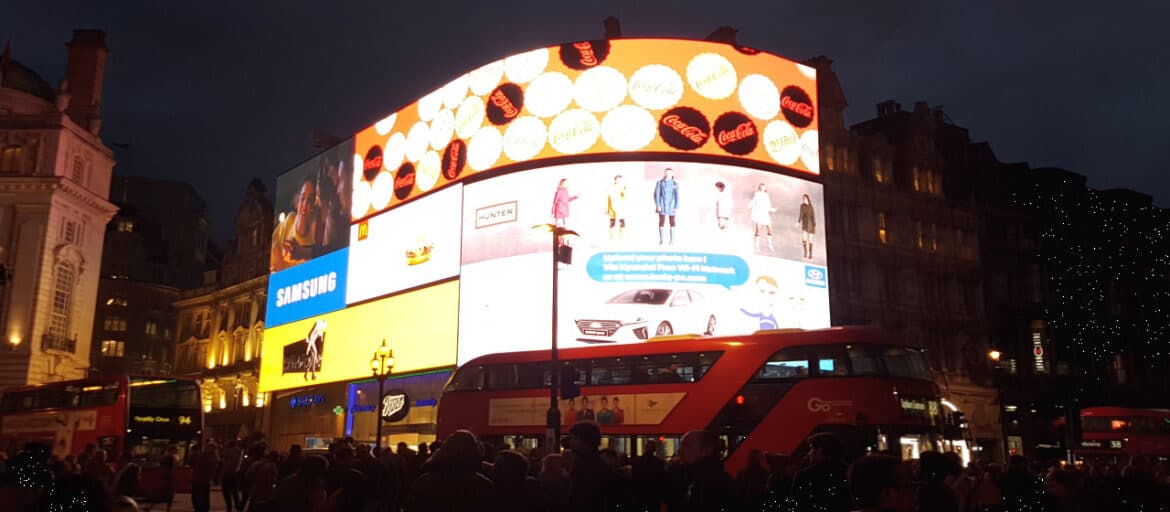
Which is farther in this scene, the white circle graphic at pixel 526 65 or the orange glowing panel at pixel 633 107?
the white circle graphic at pixel 526 65

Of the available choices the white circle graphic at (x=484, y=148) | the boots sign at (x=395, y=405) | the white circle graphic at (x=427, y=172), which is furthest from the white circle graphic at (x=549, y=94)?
the boots sign at (x=395, y=405)

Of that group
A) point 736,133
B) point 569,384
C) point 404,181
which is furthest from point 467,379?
point 404,181

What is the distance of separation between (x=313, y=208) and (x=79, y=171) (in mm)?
17835

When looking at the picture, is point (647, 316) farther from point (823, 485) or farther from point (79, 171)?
point (79, 171)

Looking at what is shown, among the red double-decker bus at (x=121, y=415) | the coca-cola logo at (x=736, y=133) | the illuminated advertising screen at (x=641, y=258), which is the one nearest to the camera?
the red double-decker bus at (x=121, y=415)

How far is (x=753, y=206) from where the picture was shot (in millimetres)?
36344

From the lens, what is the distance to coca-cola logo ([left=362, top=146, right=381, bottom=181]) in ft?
147

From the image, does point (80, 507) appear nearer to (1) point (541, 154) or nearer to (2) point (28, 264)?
(1) point (541, 154)

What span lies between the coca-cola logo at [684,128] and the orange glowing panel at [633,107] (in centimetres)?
4

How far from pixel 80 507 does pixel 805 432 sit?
634 inches

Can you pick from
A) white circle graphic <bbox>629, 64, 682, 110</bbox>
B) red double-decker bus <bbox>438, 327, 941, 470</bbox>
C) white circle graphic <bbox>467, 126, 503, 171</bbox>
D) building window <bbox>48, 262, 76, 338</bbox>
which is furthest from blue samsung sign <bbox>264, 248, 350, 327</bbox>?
red double-decker bus <bbox>438, 327, 941, 470</bbox>

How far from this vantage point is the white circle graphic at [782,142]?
3738 centimetres

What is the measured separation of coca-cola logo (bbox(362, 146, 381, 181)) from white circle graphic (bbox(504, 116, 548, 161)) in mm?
9483

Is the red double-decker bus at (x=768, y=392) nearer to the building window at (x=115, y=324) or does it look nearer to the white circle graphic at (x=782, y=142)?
the white circle graphic at (x=782, y=142)
